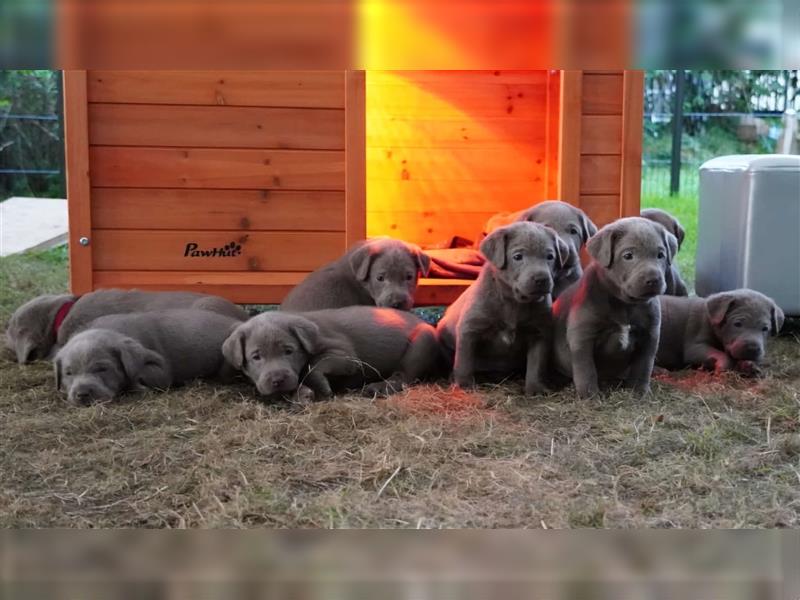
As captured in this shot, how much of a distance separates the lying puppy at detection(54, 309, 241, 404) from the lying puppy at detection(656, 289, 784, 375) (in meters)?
2.91

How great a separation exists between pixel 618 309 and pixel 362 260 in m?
2.08

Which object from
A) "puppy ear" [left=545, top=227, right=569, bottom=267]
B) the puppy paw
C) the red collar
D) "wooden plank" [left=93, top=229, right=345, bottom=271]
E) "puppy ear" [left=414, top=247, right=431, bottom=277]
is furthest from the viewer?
"wooden plank" [left=93, top=229, right=345, bottom=271]

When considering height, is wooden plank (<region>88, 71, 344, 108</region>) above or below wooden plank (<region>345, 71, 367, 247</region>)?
above

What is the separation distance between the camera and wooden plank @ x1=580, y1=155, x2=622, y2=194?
6688 millimetres

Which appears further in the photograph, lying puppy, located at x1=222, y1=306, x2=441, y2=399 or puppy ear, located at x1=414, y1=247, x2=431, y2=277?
puppy ear, located at x1=414, y1=247, x2=431, y2=277

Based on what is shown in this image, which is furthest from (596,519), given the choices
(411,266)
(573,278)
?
(411,266)

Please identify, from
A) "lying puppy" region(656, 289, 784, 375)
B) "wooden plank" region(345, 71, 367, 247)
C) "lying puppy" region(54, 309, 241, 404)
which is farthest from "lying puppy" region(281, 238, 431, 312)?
"lying puppy" region(656, 289, 784, 375)

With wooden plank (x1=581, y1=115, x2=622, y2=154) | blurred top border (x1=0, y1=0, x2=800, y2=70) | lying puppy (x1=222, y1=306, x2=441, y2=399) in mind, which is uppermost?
wooden plank (x1=581, y1=115, x2=622, y2=154)

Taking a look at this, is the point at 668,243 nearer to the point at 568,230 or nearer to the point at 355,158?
the point at 568,230

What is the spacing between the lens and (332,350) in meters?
5.20

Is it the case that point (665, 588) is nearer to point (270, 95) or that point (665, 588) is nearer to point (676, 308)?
point (676, 308)

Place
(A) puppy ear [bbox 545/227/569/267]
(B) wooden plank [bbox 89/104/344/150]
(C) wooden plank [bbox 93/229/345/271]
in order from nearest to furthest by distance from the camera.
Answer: (A) puppy ear [bbox 545/227/569/267]
(B) wooden plank [bbox 89/104/344/150]
(C) wooden plank [bbox 93/229/345/271]

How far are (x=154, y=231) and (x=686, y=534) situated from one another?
6.14 m

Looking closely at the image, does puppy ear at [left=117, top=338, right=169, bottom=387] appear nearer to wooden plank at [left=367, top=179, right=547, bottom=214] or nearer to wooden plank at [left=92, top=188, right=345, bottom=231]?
wooden plank at [left=92, top=188, right=345, bottom=231]
